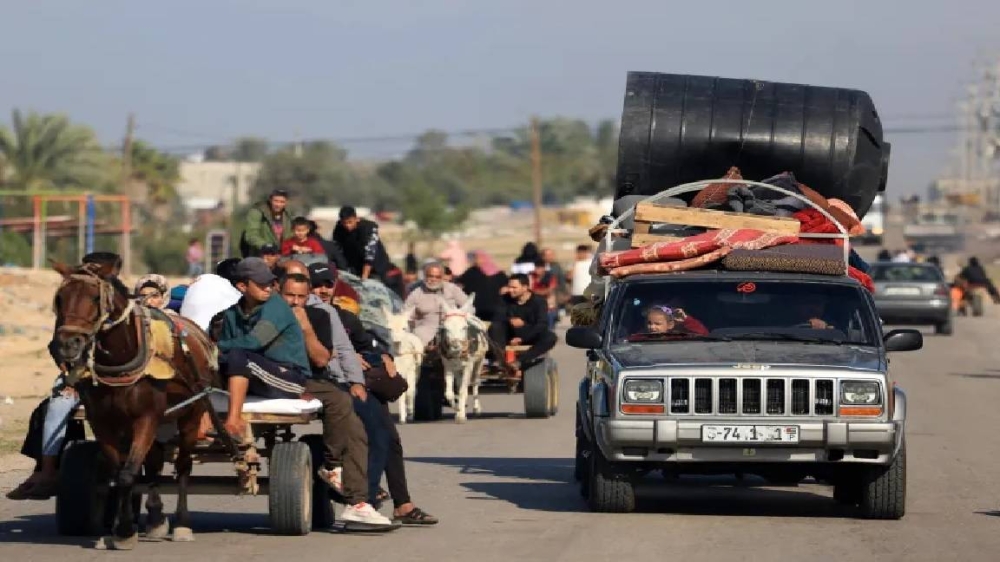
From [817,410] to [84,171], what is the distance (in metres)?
77.7

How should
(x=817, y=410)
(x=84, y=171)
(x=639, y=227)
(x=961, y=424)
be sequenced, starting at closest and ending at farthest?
(x=817, y=410), (x=639, y=227), (x=961, y=424), (x=84, y=171)

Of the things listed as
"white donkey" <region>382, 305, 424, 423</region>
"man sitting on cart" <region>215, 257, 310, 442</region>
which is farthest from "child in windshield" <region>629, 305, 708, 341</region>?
"white donkey" <region>382, 305, 424, 423</region>

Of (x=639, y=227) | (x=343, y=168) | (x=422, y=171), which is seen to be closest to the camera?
(x=639, y=227)

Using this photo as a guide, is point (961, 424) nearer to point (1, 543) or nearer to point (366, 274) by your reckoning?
point (366, 274)

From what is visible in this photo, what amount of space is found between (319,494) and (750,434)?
9.24 ft

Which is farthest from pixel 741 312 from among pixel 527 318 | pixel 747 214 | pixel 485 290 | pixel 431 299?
pixel 485 290

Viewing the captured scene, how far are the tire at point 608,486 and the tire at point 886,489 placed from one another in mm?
1586

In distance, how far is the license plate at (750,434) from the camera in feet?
42.1

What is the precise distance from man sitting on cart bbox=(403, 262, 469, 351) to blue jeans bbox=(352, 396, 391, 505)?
10029 mm

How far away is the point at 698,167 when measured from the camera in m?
17.7

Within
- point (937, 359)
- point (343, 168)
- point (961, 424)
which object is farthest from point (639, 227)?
point (343, 168)

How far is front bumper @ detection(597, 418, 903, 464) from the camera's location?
12828 mm

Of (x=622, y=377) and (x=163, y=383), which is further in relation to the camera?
(x=622, y=377)

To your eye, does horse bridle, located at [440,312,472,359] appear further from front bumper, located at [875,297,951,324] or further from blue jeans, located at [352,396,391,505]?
front bumper, located at [875,297,951,324]
